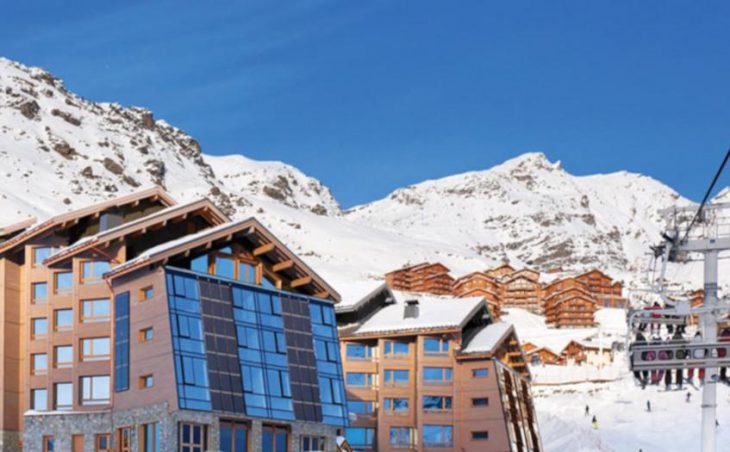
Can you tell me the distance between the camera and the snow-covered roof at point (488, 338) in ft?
249

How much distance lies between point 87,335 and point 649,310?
28.3 metres

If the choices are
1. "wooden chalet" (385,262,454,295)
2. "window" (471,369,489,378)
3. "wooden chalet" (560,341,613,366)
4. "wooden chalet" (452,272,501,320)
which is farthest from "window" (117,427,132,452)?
"wooden chalet" (385,262,454,295)

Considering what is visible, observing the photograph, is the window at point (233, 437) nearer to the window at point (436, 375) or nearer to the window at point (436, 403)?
the window at point (436, 403)

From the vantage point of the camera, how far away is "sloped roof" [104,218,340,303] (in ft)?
186

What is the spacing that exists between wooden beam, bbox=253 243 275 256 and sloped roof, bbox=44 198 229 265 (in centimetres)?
289

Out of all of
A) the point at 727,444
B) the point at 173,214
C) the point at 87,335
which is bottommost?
the point at 727,444

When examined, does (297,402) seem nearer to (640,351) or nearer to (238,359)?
(238,359)

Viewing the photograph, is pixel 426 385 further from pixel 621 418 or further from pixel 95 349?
pixel 621 418

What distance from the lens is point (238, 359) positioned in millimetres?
57906

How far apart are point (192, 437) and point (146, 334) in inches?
198

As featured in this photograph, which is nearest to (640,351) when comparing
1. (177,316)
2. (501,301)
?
(177,316)

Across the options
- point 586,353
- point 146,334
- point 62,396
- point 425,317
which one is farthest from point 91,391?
point 586,353

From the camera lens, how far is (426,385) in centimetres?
7612

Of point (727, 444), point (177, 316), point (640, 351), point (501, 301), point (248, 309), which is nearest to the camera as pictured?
point (640, 351)
